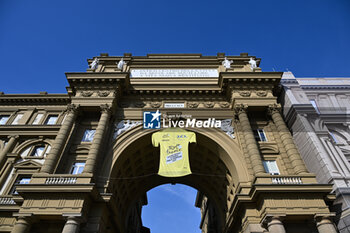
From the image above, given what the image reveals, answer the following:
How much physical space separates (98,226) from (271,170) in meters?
14.7

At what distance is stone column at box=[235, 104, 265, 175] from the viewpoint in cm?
1748

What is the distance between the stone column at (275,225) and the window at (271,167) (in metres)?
5.40

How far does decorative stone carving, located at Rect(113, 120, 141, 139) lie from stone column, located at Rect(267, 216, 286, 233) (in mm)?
14251

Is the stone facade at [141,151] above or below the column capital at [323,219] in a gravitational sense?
above

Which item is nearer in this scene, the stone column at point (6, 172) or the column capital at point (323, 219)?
the column capital at point (323, 219)

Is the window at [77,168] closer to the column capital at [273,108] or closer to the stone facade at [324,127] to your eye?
the column capital at [273,108]

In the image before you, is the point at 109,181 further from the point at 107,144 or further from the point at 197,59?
the point at 197,59

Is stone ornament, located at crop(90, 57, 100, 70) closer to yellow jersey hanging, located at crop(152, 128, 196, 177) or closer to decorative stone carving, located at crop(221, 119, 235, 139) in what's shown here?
yellow jersey hanging, located at crop(152, 128, 196, 177)

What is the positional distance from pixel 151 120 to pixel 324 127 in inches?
669

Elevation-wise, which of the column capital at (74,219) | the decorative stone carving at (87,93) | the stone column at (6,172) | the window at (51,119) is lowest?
the column capital at (74,219)

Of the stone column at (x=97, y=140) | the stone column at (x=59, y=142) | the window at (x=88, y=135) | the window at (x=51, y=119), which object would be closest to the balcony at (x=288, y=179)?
the stone column at (x=97, y=140)

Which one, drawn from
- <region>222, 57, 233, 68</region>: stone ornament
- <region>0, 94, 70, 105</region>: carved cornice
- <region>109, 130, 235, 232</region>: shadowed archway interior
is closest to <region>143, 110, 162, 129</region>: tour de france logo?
<region>109, 130, 235, 232</region>: shadowed archway interior

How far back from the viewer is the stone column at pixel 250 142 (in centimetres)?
1748

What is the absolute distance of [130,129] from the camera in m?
22.0
